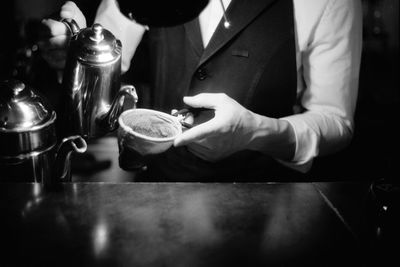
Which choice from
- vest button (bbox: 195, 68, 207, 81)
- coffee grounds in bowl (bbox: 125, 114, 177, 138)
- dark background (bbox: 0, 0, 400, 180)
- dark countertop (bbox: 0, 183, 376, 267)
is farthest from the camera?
dark background (bbox: 0, 0, 400, 180)

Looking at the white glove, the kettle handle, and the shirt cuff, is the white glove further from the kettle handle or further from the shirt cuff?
the kettle handle

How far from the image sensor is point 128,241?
1.14 m

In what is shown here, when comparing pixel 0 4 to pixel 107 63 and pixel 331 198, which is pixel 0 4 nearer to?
pixel 107 63

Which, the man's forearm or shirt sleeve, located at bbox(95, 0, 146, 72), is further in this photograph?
shirt sleeve, located at bbox(95, 0, 146, 72)

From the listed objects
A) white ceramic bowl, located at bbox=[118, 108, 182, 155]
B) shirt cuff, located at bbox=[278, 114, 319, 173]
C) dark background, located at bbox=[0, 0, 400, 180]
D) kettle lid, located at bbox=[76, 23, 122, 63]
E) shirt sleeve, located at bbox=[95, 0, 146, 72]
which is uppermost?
kettle lid, located at bbox=[76, 23, 122, 63]

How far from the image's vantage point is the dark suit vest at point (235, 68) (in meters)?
1.86

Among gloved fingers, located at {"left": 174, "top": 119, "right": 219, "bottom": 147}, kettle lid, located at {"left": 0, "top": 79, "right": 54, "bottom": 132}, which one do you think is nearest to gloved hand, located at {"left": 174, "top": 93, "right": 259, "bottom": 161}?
gloved fingers, located at {"left": 174, "top": 119, "right": 219, "bottom": 147}

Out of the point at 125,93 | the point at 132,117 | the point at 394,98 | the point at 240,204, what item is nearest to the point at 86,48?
the point at 125,93

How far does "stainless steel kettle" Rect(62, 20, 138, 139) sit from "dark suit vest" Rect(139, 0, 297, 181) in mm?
399

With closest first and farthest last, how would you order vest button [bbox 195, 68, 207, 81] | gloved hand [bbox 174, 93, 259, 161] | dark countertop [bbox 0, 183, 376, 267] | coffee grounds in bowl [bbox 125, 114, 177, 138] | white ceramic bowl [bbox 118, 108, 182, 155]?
1. dark countertop [bbox 0, 183, 376, 267]
2. white ceramic bowl [bbox 118, 108, 182, 155]
3. coffee grounds in bowl [bbox 125, 114, 177, 138]
4. gloved hand [bbox 174, 93, 259, 161]
5. vest button [bbox 195, 68, 207, 81]

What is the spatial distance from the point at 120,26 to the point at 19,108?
107 centimetres

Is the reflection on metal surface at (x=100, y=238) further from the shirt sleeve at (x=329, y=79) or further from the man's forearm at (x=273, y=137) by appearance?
the shirt sleeve at (x=329, y=79)

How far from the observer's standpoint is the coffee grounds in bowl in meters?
1.38

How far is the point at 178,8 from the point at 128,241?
0.69 m
